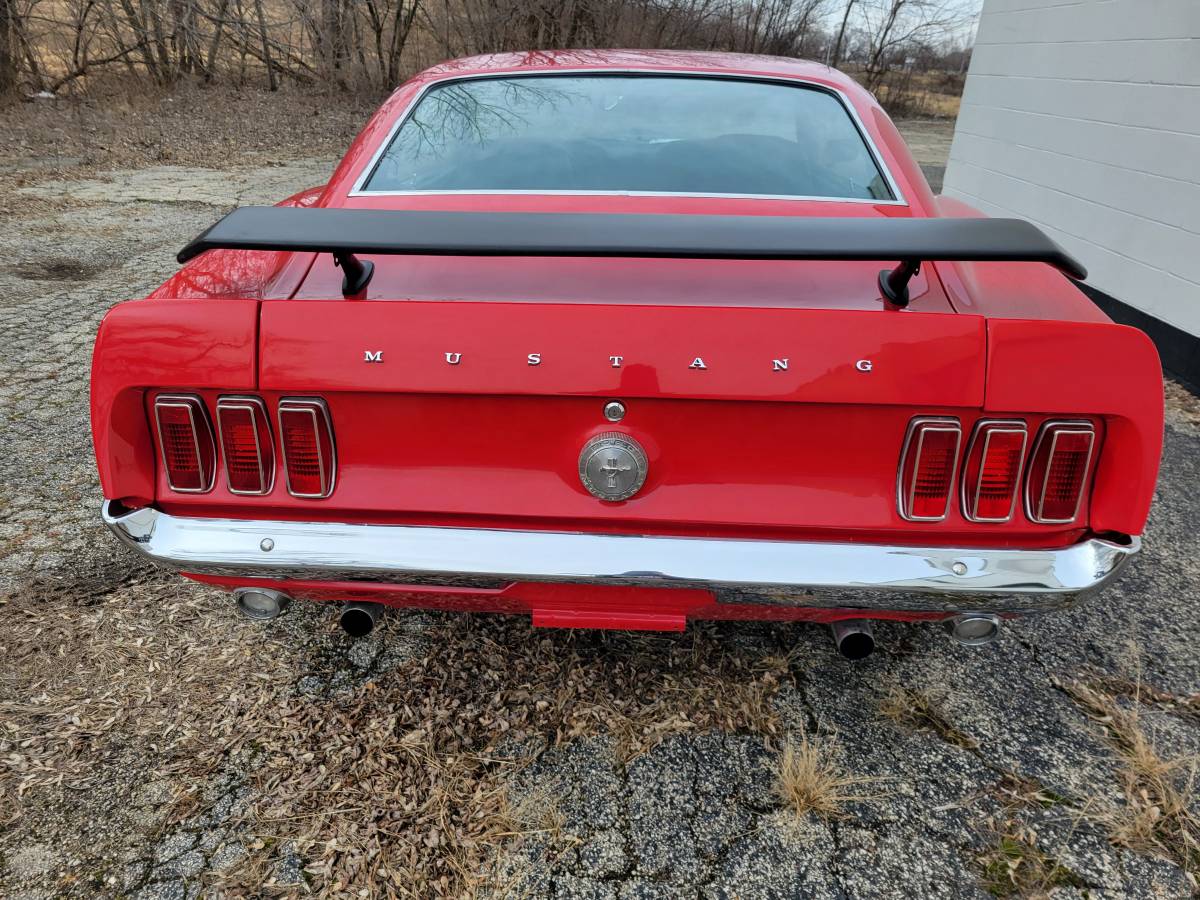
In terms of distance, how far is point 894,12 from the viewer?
23.3 metres

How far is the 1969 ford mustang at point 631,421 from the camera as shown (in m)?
1.73

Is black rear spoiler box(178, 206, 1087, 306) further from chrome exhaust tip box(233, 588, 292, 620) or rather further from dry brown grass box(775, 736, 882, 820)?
dry brown grass box(775, 736, 882, 820)

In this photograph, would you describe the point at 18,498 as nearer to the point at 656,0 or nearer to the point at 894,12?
the point at 656,0

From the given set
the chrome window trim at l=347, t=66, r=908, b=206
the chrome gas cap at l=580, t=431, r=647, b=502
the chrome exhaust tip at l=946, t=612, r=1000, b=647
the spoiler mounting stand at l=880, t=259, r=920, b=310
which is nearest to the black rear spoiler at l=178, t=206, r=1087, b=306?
the spoiler mounting stand at l=880, t=259, r=920, b=310

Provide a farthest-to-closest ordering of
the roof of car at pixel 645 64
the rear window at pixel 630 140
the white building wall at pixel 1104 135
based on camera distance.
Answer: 1. the white building wall at pixel 1104 135
2. the roof of car at pixel 645 64
3. the rear window at pixel 630 140

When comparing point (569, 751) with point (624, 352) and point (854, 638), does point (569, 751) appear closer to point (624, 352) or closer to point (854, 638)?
point (854, 638)

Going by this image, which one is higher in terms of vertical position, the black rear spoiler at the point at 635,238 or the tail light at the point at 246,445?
the black rear spoiler at the point at 635,238

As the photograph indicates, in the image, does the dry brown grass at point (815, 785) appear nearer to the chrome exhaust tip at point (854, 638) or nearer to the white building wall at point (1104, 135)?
the chrome exhaust tip at point (854, 638)

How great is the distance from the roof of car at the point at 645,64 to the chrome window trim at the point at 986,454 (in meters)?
1.70

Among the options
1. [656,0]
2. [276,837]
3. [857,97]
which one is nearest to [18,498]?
[276,837]

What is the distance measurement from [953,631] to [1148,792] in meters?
0.83

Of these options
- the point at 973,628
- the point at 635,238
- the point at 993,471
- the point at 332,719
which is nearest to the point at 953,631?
the point at 973,628

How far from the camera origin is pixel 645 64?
9.66ft

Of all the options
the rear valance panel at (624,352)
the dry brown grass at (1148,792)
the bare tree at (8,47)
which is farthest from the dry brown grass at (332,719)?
the bare tree at (8,47)
